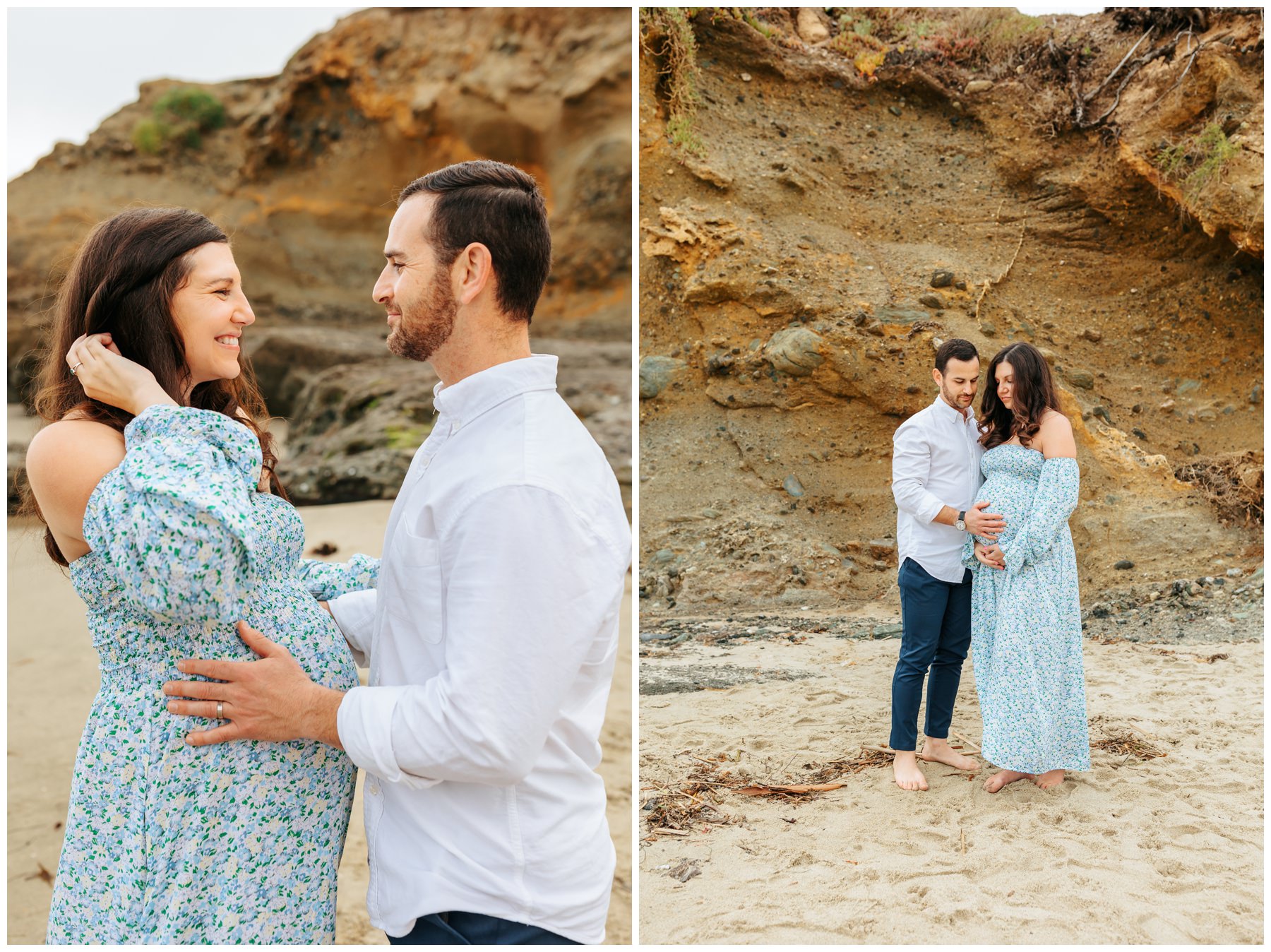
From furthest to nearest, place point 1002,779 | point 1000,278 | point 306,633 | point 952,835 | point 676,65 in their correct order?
point 1000,278 → point 676,65 → point 1002,779 → point 952,835 → point 306,633

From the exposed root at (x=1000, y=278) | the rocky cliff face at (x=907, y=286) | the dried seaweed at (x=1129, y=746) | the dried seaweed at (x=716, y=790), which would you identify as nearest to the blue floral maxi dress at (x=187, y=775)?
the dried seaweed at (x=716, y=790)

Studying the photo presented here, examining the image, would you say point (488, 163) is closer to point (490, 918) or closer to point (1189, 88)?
point (490, 918)

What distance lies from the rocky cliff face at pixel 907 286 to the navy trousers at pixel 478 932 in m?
6.05

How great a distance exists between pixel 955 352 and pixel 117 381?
3041 mm

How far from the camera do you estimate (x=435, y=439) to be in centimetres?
158

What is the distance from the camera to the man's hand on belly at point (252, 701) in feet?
4.90

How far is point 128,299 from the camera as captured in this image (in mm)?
1684

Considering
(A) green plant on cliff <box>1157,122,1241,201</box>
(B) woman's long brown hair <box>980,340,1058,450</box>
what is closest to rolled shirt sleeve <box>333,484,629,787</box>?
(B) woman's long brown hair <box>980,340,1058,450</box>

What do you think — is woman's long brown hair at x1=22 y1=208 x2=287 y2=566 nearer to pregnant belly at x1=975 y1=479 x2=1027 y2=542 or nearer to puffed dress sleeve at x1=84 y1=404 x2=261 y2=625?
puffed dress sleeve at x1=84 y1=404 x2=261 y2=625

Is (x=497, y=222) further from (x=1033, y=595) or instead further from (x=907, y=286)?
(x=907, y=286)

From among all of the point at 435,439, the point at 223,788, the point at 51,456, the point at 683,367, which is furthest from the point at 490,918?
the point at 683,367

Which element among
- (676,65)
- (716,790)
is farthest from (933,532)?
(676,65)

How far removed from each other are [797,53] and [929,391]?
3441 millimetres

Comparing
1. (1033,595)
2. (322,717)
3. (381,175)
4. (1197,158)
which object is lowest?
(1033,595)
